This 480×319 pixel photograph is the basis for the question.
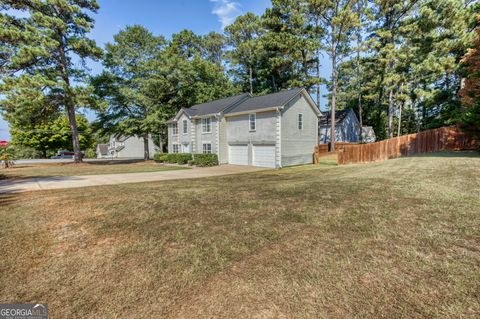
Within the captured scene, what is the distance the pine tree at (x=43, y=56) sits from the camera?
63.6ft

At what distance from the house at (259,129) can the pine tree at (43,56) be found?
37.8 feet

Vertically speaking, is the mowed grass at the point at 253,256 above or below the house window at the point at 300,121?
below

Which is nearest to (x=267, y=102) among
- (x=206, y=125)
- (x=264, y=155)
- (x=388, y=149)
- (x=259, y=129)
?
(x=259, y=129)

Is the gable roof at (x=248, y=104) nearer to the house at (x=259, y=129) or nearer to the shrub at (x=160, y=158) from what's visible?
the house at (x=259, y=129)

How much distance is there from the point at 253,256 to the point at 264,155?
16.8 metres

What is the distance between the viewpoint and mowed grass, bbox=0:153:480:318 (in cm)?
299

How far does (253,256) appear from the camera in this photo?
4.04 m

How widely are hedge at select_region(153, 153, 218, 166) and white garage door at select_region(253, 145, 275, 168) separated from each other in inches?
159

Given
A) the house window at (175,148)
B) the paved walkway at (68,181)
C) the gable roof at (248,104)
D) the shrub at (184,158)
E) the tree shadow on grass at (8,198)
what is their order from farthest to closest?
the house window at (175,148) < the shrub at (184,158) < the gable roof at (248,104) < the paved walkway at (68,181) < the tree shadow on grass at (8,198)

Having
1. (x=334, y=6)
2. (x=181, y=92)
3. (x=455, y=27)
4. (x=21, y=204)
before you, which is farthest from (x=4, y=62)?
(x=455, y=27)

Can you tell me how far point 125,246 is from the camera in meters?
4.47

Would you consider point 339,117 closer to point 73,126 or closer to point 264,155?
point 264,155

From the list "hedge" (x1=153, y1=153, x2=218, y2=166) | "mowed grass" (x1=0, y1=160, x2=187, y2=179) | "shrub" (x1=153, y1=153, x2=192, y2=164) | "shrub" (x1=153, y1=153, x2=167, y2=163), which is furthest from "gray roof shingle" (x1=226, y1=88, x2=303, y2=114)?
"shrub" (x1=153, y1=153, x2=167, y2=163)

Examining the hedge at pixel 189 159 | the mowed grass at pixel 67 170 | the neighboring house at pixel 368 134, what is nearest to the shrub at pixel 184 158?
the hedge at pixel 189 159
